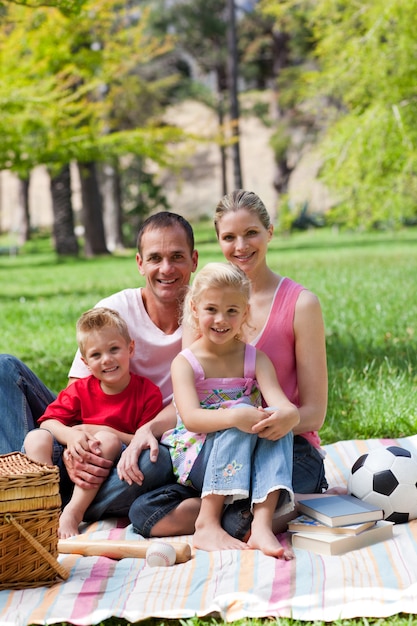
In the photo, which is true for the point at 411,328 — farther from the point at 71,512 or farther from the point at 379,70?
the point at 379,70

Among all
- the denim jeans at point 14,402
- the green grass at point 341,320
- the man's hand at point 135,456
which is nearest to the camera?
the man's hand at point 135,456

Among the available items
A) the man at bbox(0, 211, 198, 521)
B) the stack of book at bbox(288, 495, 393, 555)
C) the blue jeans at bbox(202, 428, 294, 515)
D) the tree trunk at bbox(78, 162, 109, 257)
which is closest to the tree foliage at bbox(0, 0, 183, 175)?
the tree trunk at bbox(78, 162, 109, 257)

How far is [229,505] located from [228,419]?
1.33ft

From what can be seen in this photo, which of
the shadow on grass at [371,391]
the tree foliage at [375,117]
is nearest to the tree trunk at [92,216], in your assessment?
the tree foliage at [375,117]

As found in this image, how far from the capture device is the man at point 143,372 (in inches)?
150

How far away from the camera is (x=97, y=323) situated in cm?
404

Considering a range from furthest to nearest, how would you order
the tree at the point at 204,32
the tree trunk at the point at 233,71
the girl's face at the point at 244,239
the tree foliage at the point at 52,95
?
the tree at the point at 204,32 → the tree trunk at the point at 233,71 → the tree foliage at the point at 52,95 → the girl's face at the point at 244,239

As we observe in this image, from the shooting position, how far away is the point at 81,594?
10.3 ft

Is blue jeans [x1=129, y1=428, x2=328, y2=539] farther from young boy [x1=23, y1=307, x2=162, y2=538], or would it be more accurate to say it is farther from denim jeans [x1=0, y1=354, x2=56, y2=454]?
denim jeans [x1=0, y1=354, x2=56, y2=454]

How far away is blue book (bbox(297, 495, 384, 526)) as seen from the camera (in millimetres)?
3484

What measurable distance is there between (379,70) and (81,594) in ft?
42.9

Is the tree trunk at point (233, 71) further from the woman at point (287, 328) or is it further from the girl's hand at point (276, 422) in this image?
the girl's hand at point (276, 422)

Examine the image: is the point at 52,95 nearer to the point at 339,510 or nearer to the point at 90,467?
the point at 90,467

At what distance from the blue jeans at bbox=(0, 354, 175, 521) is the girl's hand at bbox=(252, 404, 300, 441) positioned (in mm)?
531
